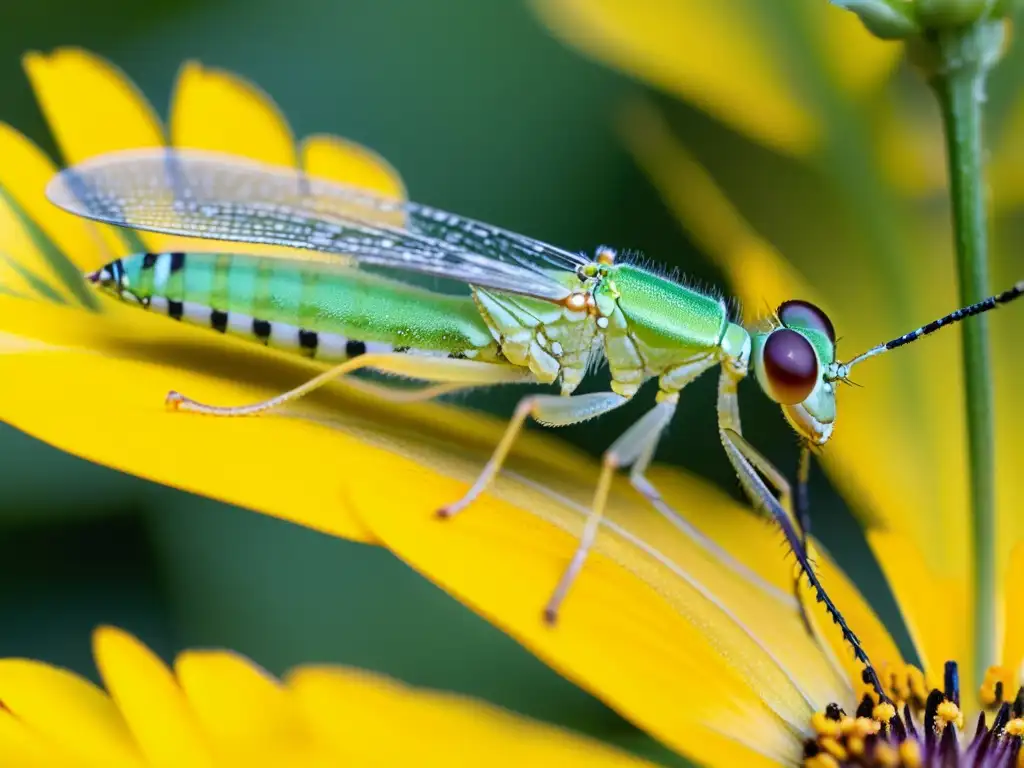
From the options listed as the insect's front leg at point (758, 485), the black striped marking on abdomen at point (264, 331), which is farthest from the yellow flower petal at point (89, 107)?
the insect's front leg at point (758, 485)

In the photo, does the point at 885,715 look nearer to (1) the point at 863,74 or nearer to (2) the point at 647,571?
(2) the point at 647,571

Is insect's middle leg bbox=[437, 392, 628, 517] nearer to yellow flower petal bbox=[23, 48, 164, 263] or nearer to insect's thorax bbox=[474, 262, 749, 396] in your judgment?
insect's thorax bbox=[474, 262, 749, 396]

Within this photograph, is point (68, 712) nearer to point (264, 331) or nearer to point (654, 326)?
point (264, 331)

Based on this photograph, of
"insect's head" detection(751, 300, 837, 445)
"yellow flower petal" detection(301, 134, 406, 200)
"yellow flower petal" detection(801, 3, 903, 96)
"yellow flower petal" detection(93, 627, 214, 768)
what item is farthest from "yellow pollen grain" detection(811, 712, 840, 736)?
"yellow flower petal" detection(801, 3, 903, 96)

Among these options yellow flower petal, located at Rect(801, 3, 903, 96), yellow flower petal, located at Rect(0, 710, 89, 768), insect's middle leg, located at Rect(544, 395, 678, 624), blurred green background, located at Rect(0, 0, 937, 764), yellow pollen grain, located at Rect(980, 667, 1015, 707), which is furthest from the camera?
yellow flower petal, located at Rect(801, 3, 903, 96)

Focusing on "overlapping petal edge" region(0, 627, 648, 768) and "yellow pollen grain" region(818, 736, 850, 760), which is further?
"yellow pollen grain" region(818, 736, 850, 760)
